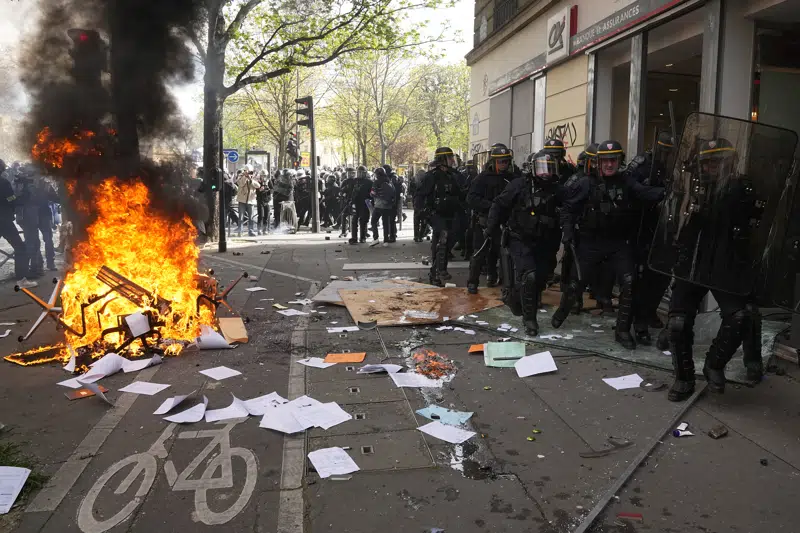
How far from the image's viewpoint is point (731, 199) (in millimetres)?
4516

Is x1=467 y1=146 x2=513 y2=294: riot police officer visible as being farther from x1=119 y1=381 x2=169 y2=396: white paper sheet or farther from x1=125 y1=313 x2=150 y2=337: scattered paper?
x1=119 y1=381 x2=169 y2=396: white paper sheet

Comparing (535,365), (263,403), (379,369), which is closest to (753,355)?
(535,365)

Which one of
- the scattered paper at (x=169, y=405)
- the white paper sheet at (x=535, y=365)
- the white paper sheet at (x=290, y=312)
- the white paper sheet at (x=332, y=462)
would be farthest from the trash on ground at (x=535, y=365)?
the white paper sheet at (x=290, y=312)

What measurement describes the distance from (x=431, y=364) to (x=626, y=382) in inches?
64.8

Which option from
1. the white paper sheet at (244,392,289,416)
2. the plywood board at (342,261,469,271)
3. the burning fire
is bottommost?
the white paper sheet at (244,392,289,416)

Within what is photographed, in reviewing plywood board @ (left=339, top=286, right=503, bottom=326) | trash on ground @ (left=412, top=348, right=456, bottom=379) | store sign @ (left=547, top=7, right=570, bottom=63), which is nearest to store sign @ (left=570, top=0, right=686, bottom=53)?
store sign @ (left=547, top=7, right=570, bottom=63)

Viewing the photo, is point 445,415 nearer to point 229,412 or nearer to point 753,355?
point 229,412

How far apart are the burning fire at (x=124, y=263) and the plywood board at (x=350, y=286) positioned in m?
2.01

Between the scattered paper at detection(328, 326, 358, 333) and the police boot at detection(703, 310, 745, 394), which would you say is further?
the scattered paper at detection(328, 326, 358, 333)

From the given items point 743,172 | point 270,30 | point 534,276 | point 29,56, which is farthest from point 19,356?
point 270,30

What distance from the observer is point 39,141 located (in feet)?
23.0

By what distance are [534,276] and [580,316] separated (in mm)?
1177

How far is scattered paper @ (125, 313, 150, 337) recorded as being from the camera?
19.5 ft

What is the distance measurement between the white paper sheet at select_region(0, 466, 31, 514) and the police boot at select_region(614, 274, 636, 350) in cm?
491
